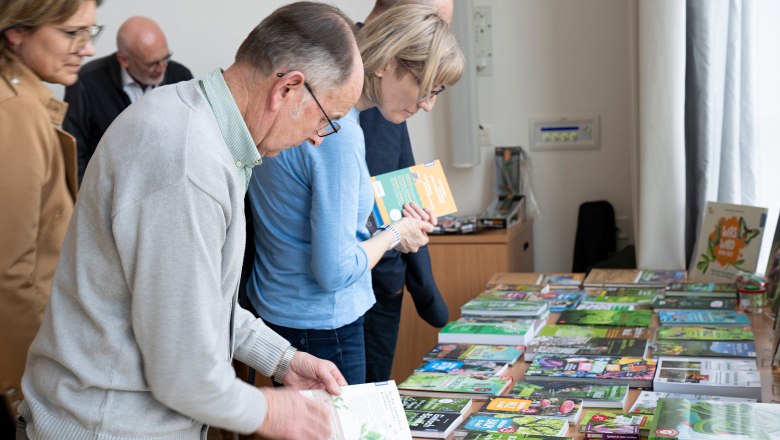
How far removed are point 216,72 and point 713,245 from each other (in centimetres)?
230

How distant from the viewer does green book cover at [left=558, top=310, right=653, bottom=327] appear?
2.56m

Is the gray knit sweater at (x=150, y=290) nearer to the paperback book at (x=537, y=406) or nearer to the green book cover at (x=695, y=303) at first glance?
the paperback book at (x=537, y=406)

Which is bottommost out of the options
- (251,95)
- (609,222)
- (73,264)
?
(609,222)

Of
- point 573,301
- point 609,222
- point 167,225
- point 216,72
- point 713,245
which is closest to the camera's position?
point 167,225

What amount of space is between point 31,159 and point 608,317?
1684 mm

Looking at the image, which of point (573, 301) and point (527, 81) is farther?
point (527, 81)

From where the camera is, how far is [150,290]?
45.5 inches

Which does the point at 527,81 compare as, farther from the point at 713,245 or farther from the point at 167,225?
the point at 167,225

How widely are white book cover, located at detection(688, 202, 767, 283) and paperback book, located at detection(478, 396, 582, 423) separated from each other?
1.35 metres

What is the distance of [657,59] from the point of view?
3367 millimetres

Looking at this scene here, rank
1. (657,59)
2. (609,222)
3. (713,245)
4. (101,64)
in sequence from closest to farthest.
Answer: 1. (713,245)
2. (657,59)
3. (609,222)
4. (101,64)

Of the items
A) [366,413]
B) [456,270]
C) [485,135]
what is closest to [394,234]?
[366,413]

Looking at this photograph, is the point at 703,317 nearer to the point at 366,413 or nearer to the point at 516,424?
the point at 516,424

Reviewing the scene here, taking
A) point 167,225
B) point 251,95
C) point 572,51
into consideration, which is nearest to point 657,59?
point 572,51
